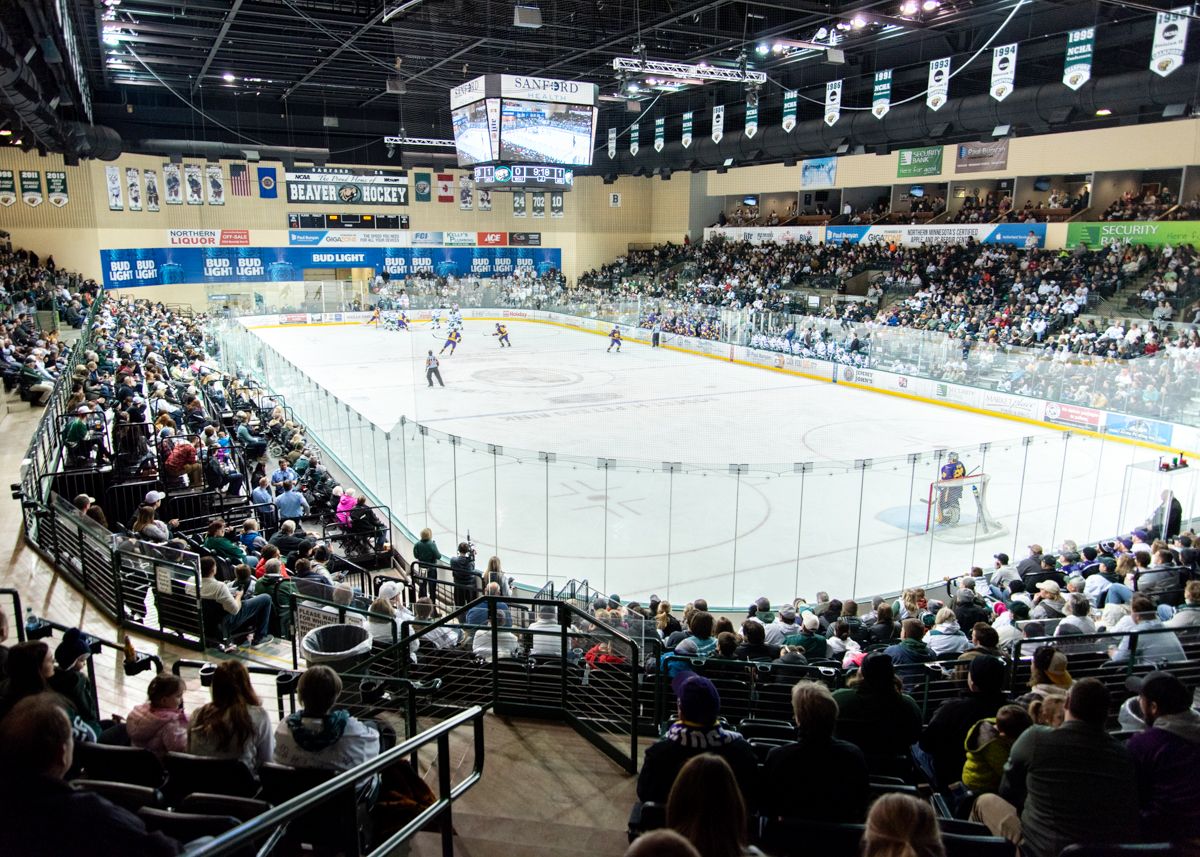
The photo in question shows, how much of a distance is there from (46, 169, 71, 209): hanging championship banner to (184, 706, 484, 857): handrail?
40158 mm

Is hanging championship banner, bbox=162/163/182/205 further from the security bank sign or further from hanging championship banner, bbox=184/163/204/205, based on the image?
the security bank sign

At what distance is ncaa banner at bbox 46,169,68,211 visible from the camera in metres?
36.0

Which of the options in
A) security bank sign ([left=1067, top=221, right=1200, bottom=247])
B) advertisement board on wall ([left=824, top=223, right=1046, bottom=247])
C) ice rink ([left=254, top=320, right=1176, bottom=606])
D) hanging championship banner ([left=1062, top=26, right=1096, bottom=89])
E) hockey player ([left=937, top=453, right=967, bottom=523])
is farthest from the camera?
advertisement board on wall ([left=824, top=223, right=1046, bottom=247])

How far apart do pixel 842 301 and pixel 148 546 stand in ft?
101

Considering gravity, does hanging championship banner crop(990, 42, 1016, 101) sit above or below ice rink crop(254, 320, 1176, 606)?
above

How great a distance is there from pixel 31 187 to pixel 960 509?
3747 cm

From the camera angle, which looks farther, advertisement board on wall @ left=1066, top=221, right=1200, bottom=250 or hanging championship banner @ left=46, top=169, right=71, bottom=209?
hanging championship banner @ left=46, top=169, right=71, bottom=209

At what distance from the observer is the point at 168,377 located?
18922 millimetres

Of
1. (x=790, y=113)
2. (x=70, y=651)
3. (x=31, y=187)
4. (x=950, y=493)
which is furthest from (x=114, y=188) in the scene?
(x=70, y=651)

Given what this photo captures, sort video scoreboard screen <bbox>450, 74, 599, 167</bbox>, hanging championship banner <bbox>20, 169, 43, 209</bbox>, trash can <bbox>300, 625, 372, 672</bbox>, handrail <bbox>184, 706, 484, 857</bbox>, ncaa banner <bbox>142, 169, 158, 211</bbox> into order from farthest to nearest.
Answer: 1. ncaa banner <bbox>142, 169, 158, 211</bbox>
2. hanging championship banner <bbox>20, 169, 43, 209</bbox>
3. video scoreboard screen <bbox>450, 74, 599, 167</bbox>
4. trash can <bbox>300, 625, 372, 672</bbox>
5. handrail <bbox>184, 706, 484, 857</bbox>

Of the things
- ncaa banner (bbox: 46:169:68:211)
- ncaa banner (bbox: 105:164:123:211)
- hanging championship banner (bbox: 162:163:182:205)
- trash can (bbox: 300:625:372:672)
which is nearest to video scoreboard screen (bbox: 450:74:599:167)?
trash can (bbox: 300:625:372:672)

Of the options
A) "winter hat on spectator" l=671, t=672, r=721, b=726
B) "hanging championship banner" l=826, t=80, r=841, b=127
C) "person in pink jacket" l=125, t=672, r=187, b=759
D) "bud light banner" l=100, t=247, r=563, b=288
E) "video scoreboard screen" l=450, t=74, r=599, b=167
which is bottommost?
"person in pink jacket" l=125, t=672, r=187, b=759

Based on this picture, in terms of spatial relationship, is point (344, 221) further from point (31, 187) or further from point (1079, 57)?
point (1079, 57)

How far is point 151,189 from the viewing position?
4059 cm
